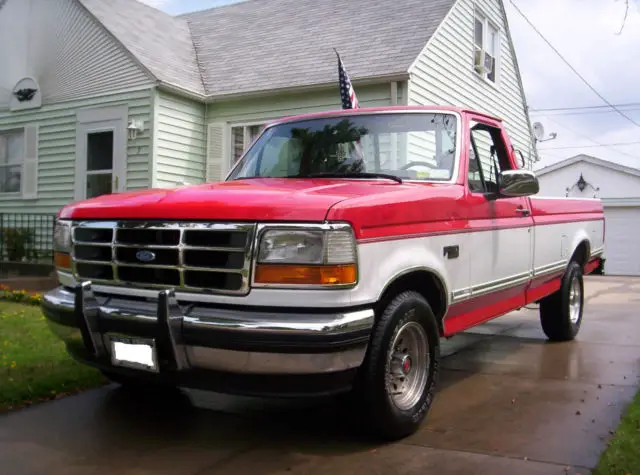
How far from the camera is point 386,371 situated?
11.2 ft

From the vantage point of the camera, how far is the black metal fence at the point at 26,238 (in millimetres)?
12336

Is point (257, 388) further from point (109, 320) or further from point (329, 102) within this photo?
point (329, 102)

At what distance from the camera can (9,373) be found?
4.82 m

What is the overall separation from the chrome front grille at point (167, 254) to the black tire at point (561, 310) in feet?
14.5

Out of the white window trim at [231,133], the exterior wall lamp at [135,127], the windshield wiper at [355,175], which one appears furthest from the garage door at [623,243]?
the windshield wiper at [355,175]

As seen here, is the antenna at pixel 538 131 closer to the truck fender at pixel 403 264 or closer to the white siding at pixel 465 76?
the white siding at pixel 465 76

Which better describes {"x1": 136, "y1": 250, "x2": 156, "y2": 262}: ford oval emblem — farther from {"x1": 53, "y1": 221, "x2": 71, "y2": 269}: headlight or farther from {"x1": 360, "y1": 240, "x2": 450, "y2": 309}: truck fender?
{"x1": 360, "y1": 240, "x2": 450, "y2": 309}: truck fender

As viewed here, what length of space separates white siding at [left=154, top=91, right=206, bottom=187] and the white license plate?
8.99 m

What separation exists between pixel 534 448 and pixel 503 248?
5.52 ft

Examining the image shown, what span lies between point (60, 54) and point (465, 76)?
8.50 meters

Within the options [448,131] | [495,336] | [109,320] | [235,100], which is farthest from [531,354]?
[235,100]


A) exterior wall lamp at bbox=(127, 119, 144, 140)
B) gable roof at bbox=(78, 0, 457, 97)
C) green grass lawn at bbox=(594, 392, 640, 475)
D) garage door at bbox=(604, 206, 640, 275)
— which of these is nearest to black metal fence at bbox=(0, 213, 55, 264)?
exterior wall lamp at bbox=(127, 119, 144, 140)

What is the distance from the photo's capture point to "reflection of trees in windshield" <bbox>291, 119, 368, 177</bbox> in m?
4.51

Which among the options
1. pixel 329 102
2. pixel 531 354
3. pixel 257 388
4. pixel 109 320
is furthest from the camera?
pixel 329 102
